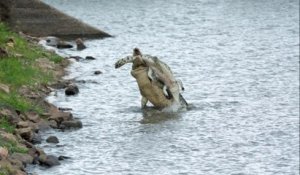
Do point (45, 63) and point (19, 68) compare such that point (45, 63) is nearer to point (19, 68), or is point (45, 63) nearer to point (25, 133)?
point (19, 68)

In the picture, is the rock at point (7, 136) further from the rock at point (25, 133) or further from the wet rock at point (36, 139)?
the wet rock at point (36, 139)

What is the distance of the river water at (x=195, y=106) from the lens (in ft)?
82.7

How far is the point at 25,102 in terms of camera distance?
97.0 ft

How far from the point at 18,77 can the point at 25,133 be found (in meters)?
7.15

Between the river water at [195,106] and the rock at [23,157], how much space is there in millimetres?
433

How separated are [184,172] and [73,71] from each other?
→ 15.2 meters

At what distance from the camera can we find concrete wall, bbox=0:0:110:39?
48250 mm

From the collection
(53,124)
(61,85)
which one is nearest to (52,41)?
(61,85)

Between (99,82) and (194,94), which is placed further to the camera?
(99,82)

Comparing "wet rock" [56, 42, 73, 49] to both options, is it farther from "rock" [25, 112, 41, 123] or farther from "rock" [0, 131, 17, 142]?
"rock" [0, 131, 17, 142]

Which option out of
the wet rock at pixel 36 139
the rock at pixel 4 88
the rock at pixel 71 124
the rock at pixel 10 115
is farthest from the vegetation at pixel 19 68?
the wet rock at pixel 36 139

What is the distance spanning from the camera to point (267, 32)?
56.9 m

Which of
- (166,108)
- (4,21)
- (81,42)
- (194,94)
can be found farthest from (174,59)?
(166,108)

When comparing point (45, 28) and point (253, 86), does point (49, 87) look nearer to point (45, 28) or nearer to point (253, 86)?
point (253, 86)
